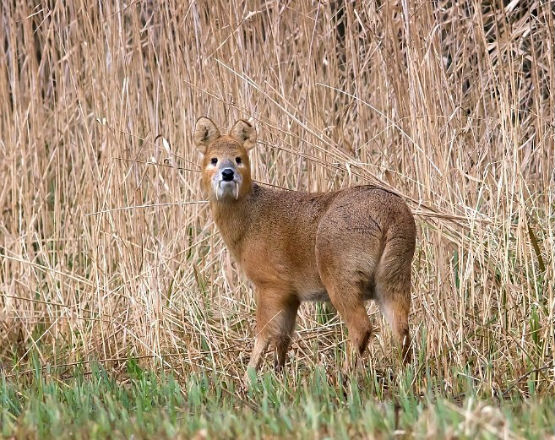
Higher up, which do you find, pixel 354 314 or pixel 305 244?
pixel 305 244

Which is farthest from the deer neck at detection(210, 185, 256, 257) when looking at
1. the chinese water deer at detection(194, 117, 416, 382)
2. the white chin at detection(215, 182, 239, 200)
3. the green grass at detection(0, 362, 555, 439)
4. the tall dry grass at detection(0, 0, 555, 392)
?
the green grass at detection(0, 362, 555, 439)

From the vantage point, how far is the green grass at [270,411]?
13.5 feet

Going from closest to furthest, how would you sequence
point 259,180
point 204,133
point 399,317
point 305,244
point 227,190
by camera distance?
1. point 399,317
2. point 305,244
3. point 227,190
4. point 204,133
5. point 259,180

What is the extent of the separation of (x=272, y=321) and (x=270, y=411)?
1906 mm

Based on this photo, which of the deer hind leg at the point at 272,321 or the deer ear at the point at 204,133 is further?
the deer ear at the point at 204,133

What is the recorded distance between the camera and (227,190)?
698cm

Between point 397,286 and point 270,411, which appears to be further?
point 397,286

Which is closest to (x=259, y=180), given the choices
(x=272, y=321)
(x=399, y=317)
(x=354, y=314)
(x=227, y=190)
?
(x=227, y=190)

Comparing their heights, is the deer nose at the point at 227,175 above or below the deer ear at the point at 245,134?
below

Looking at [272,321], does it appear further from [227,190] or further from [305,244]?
[227,190]

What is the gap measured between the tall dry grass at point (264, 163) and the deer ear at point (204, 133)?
0.21 metres

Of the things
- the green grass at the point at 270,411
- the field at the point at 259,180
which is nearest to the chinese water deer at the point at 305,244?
the field at the point at 259,180

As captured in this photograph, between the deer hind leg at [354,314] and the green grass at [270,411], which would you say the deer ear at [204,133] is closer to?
the deer hind leg at [354,314]

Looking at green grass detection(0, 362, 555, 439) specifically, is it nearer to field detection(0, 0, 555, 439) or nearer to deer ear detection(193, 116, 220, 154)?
field detection(0, 0, 555, 439)
